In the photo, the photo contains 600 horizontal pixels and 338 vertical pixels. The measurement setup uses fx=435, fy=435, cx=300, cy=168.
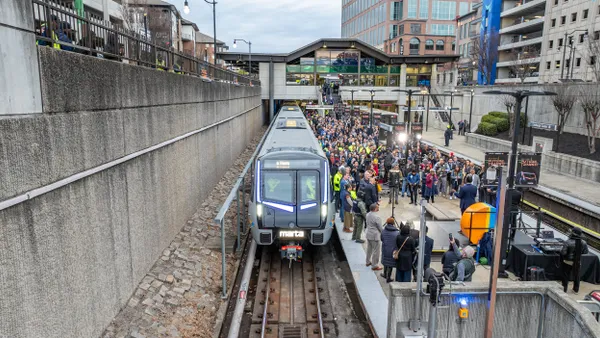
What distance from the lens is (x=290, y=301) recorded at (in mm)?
9836

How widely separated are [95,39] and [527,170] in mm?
11423

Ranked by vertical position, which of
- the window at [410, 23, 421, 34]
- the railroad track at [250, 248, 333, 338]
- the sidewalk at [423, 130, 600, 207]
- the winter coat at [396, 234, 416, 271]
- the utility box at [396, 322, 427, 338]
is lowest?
the railroad track at [250, 248, 333, 338]

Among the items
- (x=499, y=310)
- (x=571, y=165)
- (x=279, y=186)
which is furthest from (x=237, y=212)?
(x=571, y=165)

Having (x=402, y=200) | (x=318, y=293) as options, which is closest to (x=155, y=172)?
(x=318, y=293)

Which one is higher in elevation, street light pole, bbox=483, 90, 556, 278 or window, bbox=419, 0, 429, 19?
window, bbox=419, 0, 429, 19

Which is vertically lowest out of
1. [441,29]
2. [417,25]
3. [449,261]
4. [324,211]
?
[449,261]

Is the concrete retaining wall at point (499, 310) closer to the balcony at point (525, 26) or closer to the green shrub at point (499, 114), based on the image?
the green shrub at point (499, 114)

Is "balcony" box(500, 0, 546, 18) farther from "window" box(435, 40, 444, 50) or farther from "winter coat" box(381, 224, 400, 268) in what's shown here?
"winter coat" box(381, 224, 400, 268)

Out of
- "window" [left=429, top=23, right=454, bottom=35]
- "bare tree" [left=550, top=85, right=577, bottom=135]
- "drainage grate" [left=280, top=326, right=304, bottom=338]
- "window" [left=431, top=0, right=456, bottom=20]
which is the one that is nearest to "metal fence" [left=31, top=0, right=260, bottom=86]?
"drainage grate" [left=280, top=326, right=304, bottom=338]

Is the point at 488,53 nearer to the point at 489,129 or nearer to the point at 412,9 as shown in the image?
the point at 489,129

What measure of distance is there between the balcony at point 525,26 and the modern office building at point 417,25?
27169 mm

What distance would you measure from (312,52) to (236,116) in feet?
99.2

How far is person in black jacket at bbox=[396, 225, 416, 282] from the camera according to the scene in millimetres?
9250

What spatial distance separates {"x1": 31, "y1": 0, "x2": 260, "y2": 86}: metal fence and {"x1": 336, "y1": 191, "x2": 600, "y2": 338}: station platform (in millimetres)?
7410
